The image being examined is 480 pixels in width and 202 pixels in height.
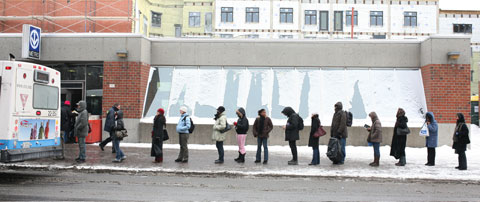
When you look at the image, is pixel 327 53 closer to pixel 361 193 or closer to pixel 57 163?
pixel 361 193

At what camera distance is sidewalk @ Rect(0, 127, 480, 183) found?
9.28 meters

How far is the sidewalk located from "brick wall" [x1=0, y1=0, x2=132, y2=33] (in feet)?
23.9

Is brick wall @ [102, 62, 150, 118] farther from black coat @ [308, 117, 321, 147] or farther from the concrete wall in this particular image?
black coat @ [308, 117, 321, 147]

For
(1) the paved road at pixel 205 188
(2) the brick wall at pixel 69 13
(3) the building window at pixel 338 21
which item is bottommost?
(1) the paved road at pixel 205 188

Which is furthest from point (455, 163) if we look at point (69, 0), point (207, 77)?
point (69, 0)

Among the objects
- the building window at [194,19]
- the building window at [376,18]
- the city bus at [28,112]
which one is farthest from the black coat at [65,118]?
the building window at [376,18]

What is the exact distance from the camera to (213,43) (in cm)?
1622

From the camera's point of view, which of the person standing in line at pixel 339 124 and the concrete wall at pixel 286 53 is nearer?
the person standing in line at pixel 339 124

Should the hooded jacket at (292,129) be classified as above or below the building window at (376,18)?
below

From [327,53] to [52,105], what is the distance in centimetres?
1075

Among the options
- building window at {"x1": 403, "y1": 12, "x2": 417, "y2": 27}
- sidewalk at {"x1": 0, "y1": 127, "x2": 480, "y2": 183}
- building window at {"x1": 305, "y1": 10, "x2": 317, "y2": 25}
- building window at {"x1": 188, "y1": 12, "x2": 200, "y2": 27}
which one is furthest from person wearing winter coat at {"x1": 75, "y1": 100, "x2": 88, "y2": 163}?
building window at {"x1": 403, "y1": 12, "x2": 417, "y2": 27}

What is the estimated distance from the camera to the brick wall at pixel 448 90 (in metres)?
14.8

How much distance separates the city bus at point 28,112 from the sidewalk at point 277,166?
42.0 inches

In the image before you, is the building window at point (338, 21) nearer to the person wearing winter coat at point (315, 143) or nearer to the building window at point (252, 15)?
the building window at point (252, 15)
